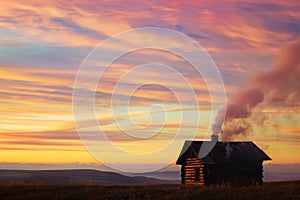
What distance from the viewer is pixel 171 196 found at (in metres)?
35.8

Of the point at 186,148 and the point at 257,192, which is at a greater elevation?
the point at 186,148

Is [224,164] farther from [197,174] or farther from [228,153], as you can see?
[197,174]

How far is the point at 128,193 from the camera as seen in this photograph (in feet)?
124

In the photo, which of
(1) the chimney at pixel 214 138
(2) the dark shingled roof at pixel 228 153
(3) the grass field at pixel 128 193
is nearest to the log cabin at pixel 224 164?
(2) the dark shingled roof at pixel 228 153

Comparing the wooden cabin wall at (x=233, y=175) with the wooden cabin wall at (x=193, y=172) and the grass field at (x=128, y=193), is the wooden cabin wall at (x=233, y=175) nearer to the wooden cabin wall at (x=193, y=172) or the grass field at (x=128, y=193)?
the wooden cabin wall at (x=193, y=172)

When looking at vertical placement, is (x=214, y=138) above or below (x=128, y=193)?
above

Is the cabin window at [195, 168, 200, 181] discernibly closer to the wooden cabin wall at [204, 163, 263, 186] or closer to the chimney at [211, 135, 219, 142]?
the wooden cabin wall at [204, 163, 263, 186]

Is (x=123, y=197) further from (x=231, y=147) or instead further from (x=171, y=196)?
(x=231, y=147)

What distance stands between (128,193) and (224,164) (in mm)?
14065

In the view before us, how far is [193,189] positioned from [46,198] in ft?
37.4

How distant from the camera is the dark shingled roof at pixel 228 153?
1938 inches

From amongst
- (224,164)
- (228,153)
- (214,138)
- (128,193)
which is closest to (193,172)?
(224,164)

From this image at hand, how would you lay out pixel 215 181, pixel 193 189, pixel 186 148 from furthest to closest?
pixel 186 148 < pixel 215 181 < pixel 193 189

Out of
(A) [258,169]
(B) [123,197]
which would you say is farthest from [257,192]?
(A) [258,169]
